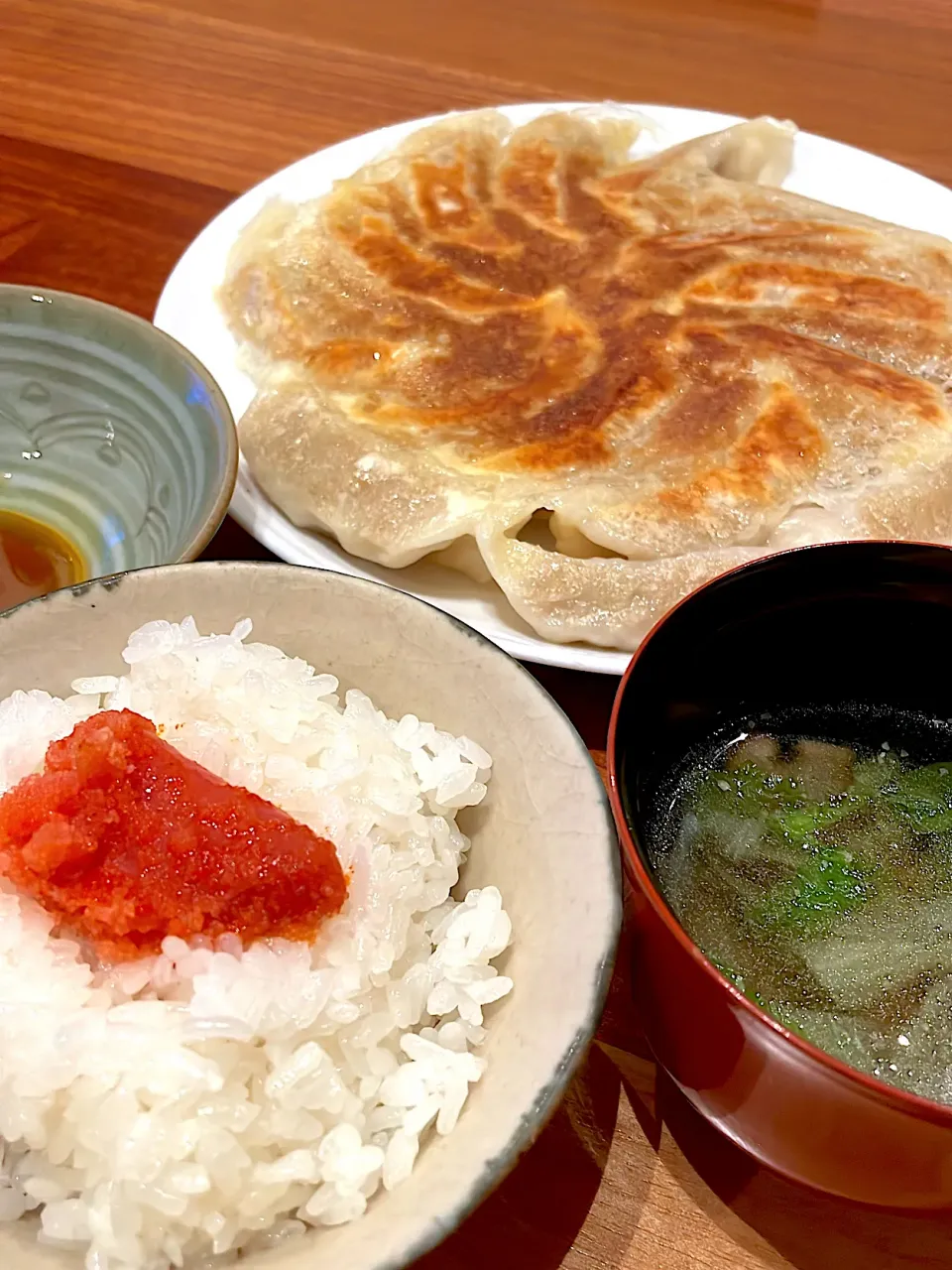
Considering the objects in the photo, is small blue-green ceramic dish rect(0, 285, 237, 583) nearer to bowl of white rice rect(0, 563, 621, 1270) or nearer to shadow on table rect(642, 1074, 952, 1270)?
bowl of white rice rect(0, 563, 621, 1270)

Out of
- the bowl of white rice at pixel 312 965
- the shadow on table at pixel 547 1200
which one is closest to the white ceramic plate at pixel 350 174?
the bowl of white rice at pixel 312 965

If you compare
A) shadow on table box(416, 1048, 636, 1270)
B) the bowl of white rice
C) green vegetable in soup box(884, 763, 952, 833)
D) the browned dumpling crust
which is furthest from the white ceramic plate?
shadow on table box(416, 1048, 636, 1270)

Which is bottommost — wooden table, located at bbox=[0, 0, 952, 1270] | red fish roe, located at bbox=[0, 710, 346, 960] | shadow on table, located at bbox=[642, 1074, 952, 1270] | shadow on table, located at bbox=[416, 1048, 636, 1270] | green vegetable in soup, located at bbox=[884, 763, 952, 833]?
shadow on table, located at bbox=[416, 1048, 636, 1270]

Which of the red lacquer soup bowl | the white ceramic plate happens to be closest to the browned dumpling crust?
the white ceramic plate

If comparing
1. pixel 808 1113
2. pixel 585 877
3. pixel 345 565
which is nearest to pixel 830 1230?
pixel 808 1113

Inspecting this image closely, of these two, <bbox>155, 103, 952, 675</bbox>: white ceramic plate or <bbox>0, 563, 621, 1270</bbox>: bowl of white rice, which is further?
<bbox>155, 103, 952, 675</bbox>: white ceramic plate

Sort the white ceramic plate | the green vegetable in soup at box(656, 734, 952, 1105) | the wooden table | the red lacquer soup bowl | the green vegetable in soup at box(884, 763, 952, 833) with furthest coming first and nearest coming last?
the wooden table < the white ceramic plate < the green vegetable in soup at box(884, 763, 952, 833) < the green vegetable in soup at box(656, 734, 952, 1105) < the red lacquer soup bowl

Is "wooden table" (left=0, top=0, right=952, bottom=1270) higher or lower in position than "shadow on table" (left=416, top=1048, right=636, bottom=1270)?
higher

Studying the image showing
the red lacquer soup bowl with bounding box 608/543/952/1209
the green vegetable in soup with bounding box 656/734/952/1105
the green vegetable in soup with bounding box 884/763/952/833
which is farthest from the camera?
the green vegetable in soup with bounding box 884/763/952/833

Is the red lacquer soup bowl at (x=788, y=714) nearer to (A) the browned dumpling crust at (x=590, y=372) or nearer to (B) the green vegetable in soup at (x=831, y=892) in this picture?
(B) the green vegetable in soup at (x=831, y=892)
